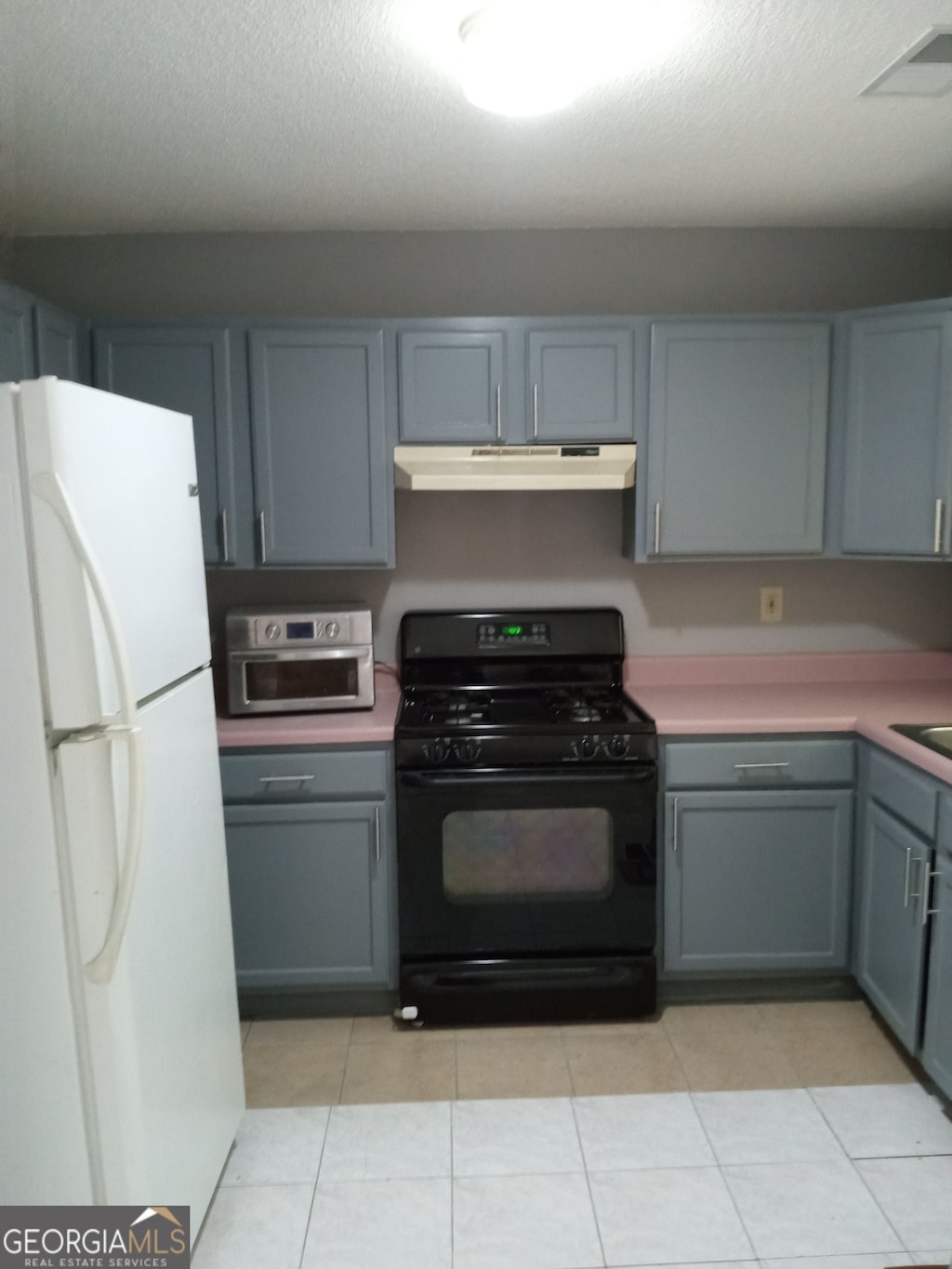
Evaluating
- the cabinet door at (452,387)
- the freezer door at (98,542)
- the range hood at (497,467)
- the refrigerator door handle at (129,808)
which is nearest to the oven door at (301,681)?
the range hood at (497,467)

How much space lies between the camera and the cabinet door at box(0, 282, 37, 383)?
6.39ft

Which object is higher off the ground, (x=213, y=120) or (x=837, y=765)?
(x=213, y=120)

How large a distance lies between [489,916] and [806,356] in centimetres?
189

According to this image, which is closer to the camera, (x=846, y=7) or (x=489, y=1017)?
(x=846, y=7)

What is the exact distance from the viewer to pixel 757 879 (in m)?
2.34

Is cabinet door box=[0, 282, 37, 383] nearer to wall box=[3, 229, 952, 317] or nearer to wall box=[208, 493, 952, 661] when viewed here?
wall box=[3, 229, 952, 317]

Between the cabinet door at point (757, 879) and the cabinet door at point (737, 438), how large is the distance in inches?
30.7

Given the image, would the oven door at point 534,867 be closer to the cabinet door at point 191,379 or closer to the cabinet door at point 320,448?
the cabinet door at point 320,448

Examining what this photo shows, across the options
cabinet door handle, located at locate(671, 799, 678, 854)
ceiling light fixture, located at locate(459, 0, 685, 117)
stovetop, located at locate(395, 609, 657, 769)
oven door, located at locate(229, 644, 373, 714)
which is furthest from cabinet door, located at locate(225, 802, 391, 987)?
ceiling light fixture, located at locate(459, 0, 685, 117)

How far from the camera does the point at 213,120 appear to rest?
1869 mm

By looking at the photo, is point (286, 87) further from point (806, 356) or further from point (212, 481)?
point (806, 356)

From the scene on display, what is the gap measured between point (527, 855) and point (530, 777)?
231mm

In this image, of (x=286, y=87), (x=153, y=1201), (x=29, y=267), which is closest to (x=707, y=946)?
(x=153, y=1201)

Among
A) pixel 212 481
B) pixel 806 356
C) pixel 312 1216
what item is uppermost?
pixel 806 356
